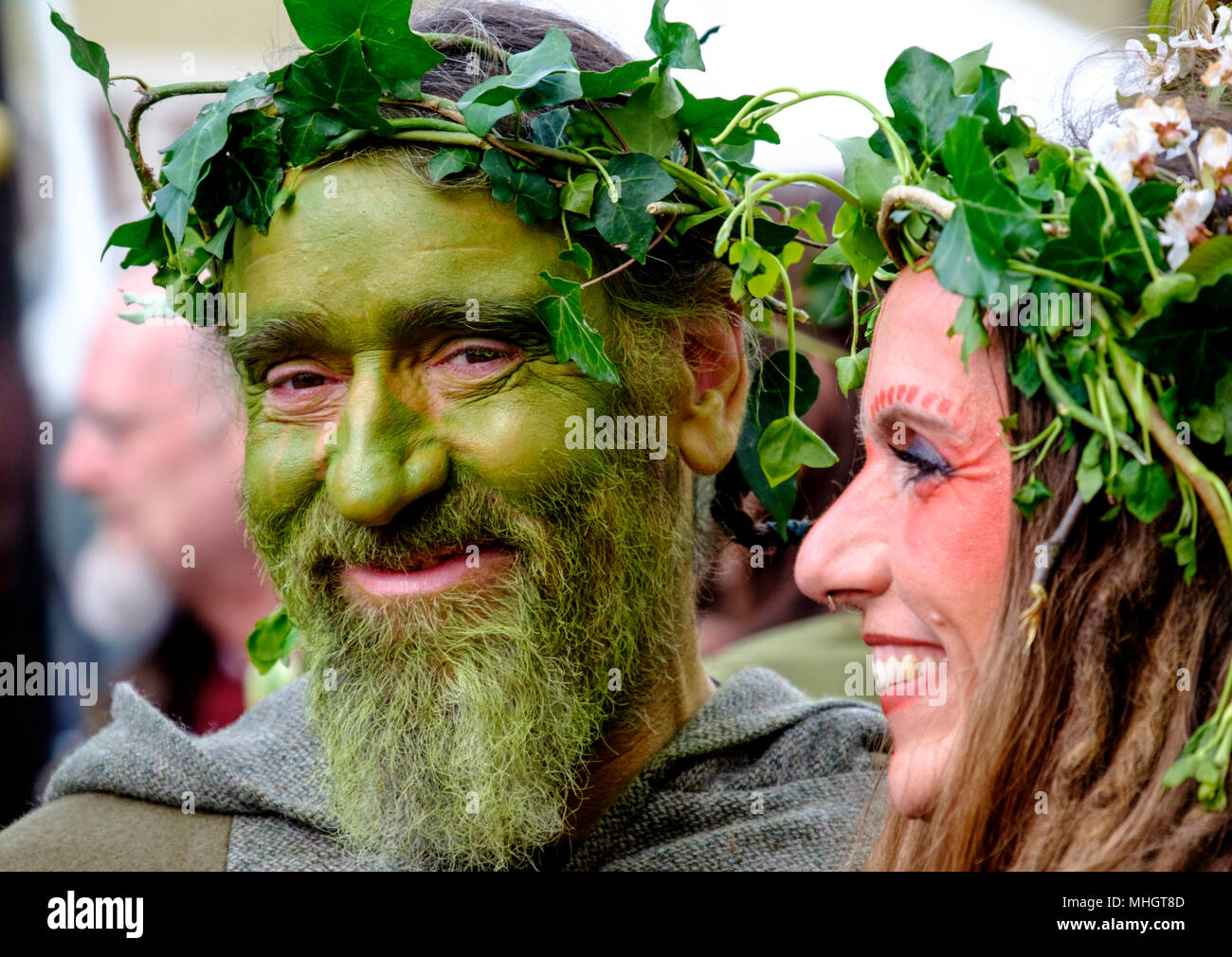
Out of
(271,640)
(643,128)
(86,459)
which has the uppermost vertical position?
(643,128)

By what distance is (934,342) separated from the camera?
177 centimetres

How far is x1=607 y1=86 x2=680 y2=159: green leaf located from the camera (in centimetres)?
207

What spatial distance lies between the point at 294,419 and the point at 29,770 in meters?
2.61

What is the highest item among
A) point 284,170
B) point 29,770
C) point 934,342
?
point 934,342

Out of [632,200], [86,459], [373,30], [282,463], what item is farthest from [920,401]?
[86,459]

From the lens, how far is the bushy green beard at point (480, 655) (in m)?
2.24

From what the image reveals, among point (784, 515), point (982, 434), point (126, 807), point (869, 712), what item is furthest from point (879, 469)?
point (126, 807)

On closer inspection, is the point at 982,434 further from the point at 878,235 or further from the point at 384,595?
the point at 384,595

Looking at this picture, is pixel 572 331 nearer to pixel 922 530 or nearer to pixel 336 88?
pixel 336 88

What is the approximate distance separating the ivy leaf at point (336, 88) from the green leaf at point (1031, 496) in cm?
99

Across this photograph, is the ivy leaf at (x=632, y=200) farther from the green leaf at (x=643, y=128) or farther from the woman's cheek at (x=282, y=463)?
the woman's cheek at (x=282, y=463)

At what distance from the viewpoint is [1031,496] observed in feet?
5.50

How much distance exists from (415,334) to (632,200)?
355 millimetres

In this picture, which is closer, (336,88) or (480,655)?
(336,88)
